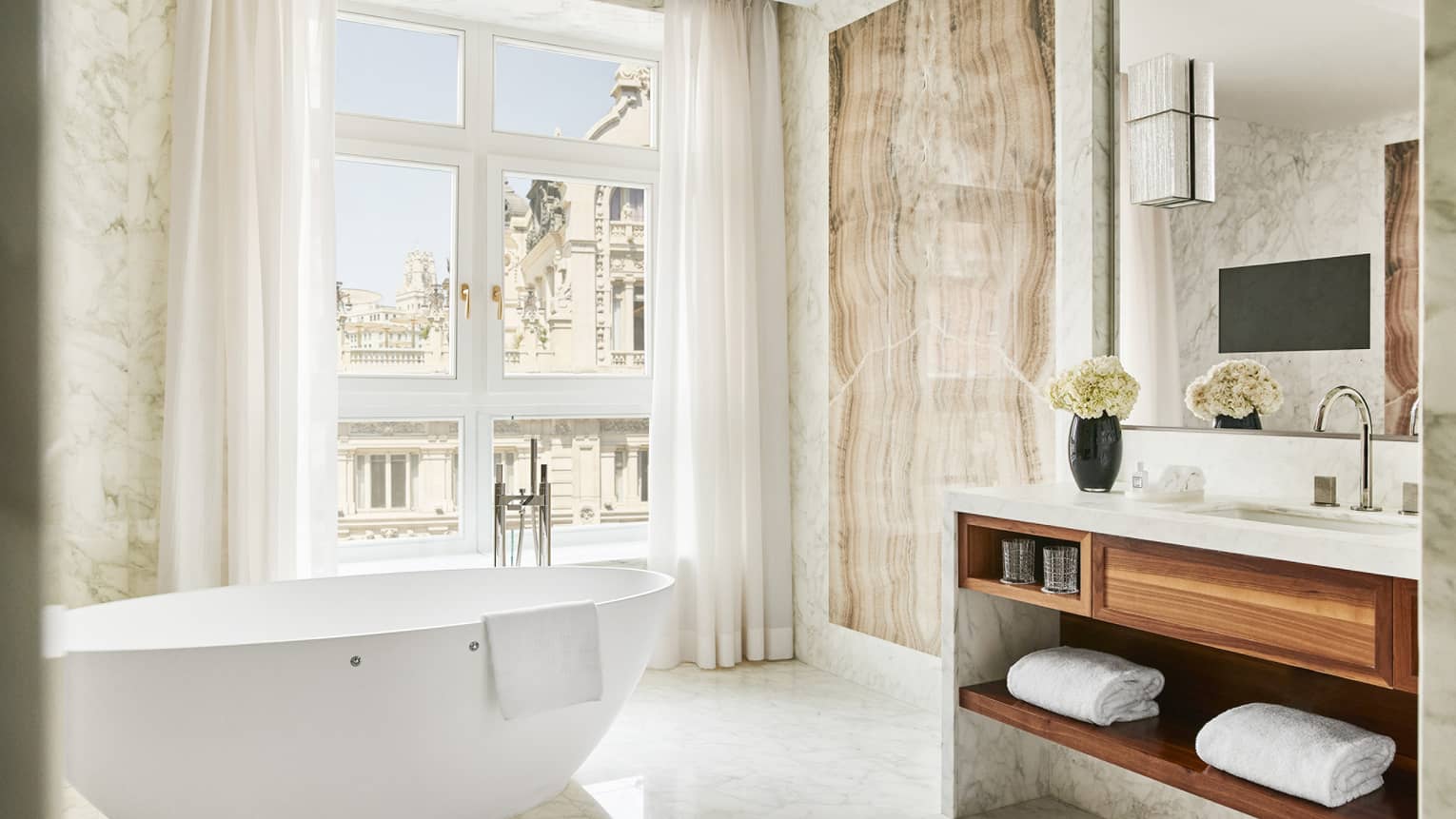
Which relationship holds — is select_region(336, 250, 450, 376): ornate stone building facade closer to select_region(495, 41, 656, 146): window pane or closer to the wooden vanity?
select_region(495, 41, 656, 146): window pane

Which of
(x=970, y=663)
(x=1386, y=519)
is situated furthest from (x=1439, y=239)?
(x=970, y=663)

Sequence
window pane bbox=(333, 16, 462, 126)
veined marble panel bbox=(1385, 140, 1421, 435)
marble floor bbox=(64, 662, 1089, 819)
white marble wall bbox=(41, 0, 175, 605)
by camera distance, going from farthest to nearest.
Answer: window pane bbox=(333, 16, 462, 126) < white marble wall bbox=(41, 0, 175, 605) < marble floor bbox=(64, 662, 1089, 819) < veined marble panel bbox=(1385, 140, 1421, 435)

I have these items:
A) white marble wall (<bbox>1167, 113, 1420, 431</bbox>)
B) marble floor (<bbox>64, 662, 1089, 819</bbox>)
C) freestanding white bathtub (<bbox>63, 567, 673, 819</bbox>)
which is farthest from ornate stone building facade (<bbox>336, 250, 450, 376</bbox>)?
white marble wall (<bbox>1167, 113, 1420, 431</bbox>)

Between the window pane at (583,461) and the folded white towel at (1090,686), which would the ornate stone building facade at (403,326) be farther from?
the folded white towel at (1090,686)

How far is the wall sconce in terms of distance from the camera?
2.57 meters

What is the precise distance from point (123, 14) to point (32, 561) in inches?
145

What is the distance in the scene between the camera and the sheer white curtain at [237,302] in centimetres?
313

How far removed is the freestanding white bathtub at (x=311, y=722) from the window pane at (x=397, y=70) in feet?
6.70

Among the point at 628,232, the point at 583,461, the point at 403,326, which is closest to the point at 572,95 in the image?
the point at 628,232

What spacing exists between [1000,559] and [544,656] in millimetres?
1182

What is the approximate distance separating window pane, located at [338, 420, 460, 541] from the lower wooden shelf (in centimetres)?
230

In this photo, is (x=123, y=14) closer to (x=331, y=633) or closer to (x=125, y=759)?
(x=331, y=633)

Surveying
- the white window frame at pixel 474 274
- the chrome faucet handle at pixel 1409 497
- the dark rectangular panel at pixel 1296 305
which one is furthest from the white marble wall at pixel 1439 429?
the white window frame at pixel 474 274

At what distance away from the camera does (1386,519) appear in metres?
2.04
